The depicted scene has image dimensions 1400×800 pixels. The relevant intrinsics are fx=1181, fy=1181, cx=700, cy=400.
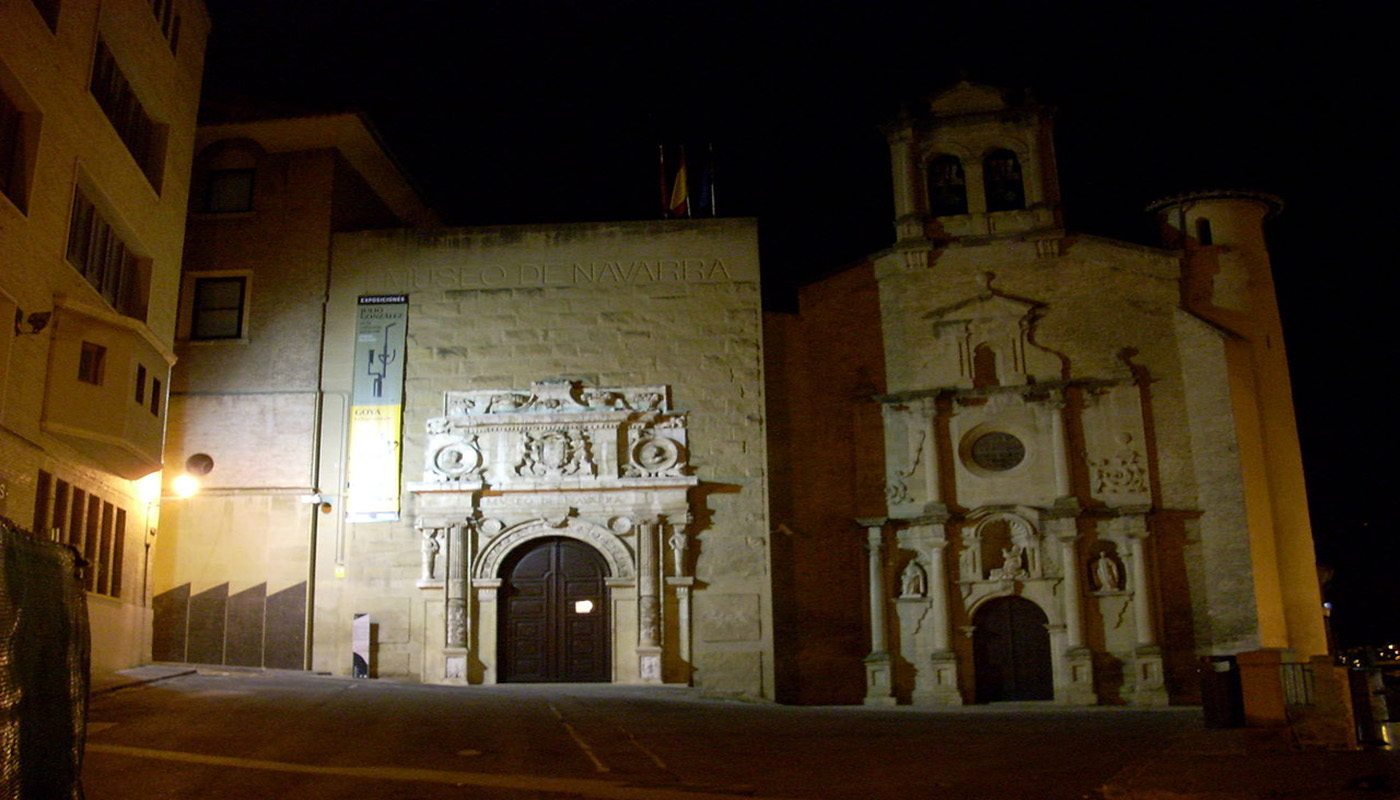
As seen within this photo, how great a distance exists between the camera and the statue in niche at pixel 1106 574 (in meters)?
20.8

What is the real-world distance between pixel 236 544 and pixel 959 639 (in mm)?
12720

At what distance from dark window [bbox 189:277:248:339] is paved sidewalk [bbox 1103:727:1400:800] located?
17.2 metres

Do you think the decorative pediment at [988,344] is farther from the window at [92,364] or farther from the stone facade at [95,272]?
the window at [92,364]

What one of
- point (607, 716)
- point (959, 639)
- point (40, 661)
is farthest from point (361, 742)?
point (959, 639)

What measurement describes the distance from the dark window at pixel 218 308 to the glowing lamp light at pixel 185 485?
2681 millimetres

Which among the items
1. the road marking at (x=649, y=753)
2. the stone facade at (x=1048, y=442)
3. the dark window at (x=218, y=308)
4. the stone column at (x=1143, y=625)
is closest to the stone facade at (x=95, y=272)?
the dark window at (x=218, y=308)

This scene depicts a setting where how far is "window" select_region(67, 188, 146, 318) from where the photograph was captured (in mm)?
16078

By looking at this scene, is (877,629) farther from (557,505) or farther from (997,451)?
(557,505)

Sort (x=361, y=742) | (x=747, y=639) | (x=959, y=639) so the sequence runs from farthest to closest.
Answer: (x=959, y=639) < (x=747, y=639) < (x=361, y=742)

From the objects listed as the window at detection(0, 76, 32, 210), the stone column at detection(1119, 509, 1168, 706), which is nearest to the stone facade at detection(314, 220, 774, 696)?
the stone column at detection(1119, 509, 1168, 706)

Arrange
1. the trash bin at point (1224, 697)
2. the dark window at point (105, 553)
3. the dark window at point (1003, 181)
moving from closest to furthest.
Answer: the trash bin at point (1224, 697), the dark window at point (105, 553), the dark window at point (1003, 181)

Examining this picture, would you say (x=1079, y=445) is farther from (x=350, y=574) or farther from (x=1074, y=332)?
(x=350, y=574)

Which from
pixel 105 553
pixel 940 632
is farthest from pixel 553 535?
pixel 940 632

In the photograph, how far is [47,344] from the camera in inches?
582
